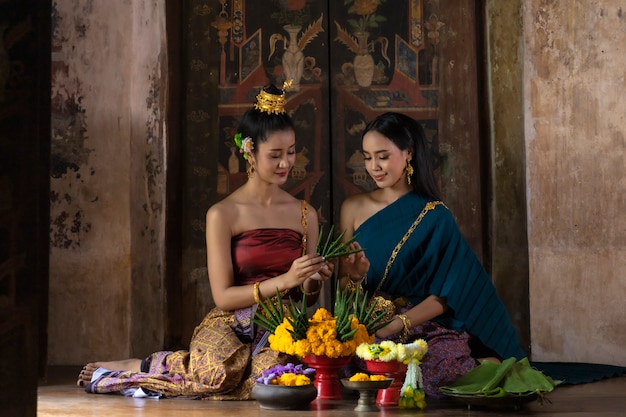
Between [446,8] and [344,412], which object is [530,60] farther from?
[344,412]

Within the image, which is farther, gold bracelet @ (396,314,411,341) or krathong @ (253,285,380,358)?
gold bracelet @ (396,314,411,341)

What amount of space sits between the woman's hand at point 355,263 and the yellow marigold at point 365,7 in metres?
2.17

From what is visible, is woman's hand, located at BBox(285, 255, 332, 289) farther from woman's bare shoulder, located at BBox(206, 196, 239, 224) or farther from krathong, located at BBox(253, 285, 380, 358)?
woman's bare shoulder, located at BBox(206, 196, 239, 224)

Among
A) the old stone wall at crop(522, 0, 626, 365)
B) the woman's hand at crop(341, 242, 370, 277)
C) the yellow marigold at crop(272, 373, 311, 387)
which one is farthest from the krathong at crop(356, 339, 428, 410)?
the old stone wall at crop(522, 0, 626, 365)

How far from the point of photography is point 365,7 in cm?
601

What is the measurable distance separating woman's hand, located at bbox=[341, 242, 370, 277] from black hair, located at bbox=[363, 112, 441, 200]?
0.49 m

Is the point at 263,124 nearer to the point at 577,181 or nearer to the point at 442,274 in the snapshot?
the point at 442,274

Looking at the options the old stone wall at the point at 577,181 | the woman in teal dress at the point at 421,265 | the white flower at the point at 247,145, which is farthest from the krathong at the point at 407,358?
the old stone wall at the point at 577,181

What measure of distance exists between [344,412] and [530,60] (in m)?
2.75

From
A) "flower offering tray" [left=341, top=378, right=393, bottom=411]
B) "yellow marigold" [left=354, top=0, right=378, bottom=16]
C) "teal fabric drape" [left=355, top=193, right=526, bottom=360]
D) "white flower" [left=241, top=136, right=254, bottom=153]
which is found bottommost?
"flower offering tray" [left=341, top=378, right=393, bottom=411]

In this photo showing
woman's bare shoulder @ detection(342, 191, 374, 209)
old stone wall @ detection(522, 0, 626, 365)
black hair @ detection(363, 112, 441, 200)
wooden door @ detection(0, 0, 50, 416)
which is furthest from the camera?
old stone wall @ detection(522, 0, 626, 365)

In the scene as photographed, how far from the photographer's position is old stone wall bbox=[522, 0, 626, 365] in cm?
547

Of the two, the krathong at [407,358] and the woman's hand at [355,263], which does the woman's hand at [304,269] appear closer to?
the woman's hand at [355,263]

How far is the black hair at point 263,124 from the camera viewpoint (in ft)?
14.3
